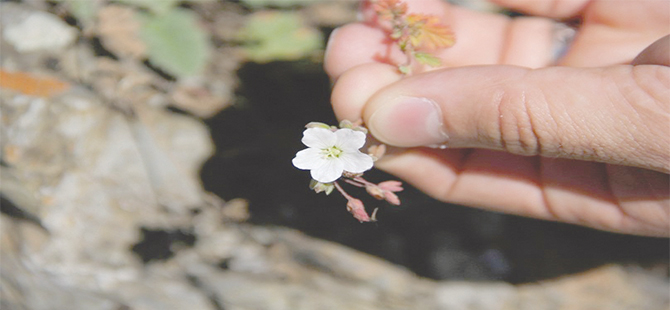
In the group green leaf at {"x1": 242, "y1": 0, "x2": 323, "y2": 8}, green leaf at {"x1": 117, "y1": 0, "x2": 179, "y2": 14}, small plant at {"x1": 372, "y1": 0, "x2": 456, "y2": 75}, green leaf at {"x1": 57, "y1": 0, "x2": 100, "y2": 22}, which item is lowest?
small plant at {"x1": 372, "y1": 0, "x2": 456, "y2": 75}

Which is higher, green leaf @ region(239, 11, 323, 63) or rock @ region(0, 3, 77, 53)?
rock @ region(0, 3, 77, 53)

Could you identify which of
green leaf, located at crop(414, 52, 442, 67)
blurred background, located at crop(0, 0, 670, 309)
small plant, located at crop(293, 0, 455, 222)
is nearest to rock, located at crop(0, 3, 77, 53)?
blurred background, located at crop(0, 0, 670, 309)

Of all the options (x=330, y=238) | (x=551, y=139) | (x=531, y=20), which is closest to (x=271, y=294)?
(x=330, y=238)

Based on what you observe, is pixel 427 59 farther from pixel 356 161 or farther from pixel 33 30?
pixel 33 30

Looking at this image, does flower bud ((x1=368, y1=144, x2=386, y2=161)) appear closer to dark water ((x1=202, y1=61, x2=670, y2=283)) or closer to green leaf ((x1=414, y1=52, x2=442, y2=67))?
green leaf ((x1=414, y1=52, x2=442, y2=67))

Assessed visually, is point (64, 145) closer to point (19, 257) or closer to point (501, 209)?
point (19, 257)

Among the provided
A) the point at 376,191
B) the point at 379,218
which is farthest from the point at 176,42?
the point at 376,191
